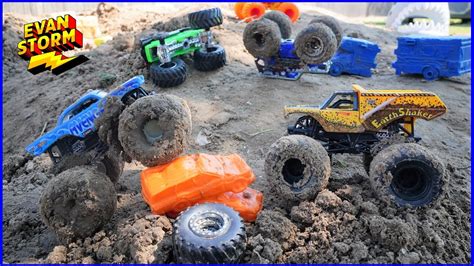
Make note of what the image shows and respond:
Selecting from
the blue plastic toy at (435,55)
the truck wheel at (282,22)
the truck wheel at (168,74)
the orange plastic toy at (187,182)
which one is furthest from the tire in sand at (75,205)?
the blue plastic toy at (435,55)

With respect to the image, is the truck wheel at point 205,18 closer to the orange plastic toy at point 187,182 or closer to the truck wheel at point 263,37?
the truck wheel at point 263,37

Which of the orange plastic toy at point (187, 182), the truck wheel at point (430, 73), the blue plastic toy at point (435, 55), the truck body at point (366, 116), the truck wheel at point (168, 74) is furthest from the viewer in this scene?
the truck wheel at point (430, 73)

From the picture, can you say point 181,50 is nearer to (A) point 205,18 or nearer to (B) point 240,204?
(A) point 205,18

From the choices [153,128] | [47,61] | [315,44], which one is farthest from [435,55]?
[47,61]

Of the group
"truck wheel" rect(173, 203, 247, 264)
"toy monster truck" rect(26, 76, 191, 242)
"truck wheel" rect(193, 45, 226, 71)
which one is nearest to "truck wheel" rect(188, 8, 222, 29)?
"truck wheel" rect(193, 45, 226, 71)

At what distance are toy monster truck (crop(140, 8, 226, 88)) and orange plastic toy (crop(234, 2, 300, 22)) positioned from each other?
4254 mm

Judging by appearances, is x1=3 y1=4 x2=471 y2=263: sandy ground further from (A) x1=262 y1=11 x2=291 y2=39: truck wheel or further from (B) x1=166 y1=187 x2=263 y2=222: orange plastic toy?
(A) x1=262 y1=11 x2=291 y2=39: truck wheel

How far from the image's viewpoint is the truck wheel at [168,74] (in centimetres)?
851

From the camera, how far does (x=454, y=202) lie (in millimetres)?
5086

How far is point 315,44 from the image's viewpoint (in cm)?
815

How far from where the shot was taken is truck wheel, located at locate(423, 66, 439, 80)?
980 centimetres

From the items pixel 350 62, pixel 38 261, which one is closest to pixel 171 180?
pixel 38 261

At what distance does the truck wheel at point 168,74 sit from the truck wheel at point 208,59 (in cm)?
57

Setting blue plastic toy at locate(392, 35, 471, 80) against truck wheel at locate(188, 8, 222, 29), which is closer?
truck wheel at locate(188, 8, 222, 29)
